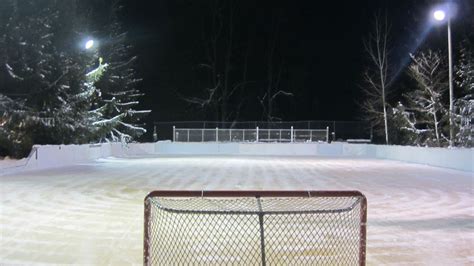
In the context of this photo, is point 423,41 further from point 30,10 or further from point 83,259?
point 83,259

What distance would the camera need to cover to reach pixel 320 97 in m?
60.9

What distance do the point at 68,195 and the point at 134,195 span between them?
5.44ft

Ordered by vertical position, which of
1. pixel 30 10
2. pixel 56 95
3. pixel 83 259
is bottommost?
pixel 83 259

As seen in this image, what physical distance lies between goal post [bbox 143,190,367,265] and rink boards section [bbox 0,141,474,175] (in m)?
14.3

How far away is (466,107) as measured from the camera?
3027cm

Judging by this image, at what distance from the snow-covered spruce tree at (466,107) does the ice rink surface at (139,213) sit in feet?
28.7

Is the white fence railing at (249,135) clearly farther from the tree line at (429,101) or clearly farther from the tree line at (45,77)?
the tree line at (45,77)

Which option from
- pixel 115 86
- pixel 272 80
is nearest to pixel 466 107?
pixel 115 86

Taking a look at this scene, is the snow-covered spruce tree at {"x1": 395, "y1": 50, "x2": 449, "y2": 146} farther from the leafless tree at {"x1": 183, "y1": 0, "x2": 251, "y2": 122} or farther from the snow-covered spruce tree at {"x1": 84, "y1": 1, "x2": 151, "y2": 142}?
the leafless tree at {"x1": 183, "y1": 0, "x2": 251, "y2": 122}

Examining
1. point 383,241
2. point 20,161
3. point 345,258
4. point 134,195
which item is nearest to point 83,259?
point 345,258

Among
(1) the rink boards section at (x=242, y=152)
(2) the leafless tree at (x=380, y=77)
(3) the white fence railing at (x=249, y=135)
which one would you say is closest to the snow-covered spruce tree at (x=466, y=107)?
(1) the rink boards section at (x=242, y=152)

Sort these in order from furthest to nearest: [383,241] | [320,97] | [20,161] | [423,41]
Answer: [320,97] → [423,41] → [20,161] → [383,241]

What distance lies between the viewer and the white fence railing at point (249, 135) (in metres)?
47.3

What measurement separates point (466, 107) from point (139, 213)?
23.6 m
